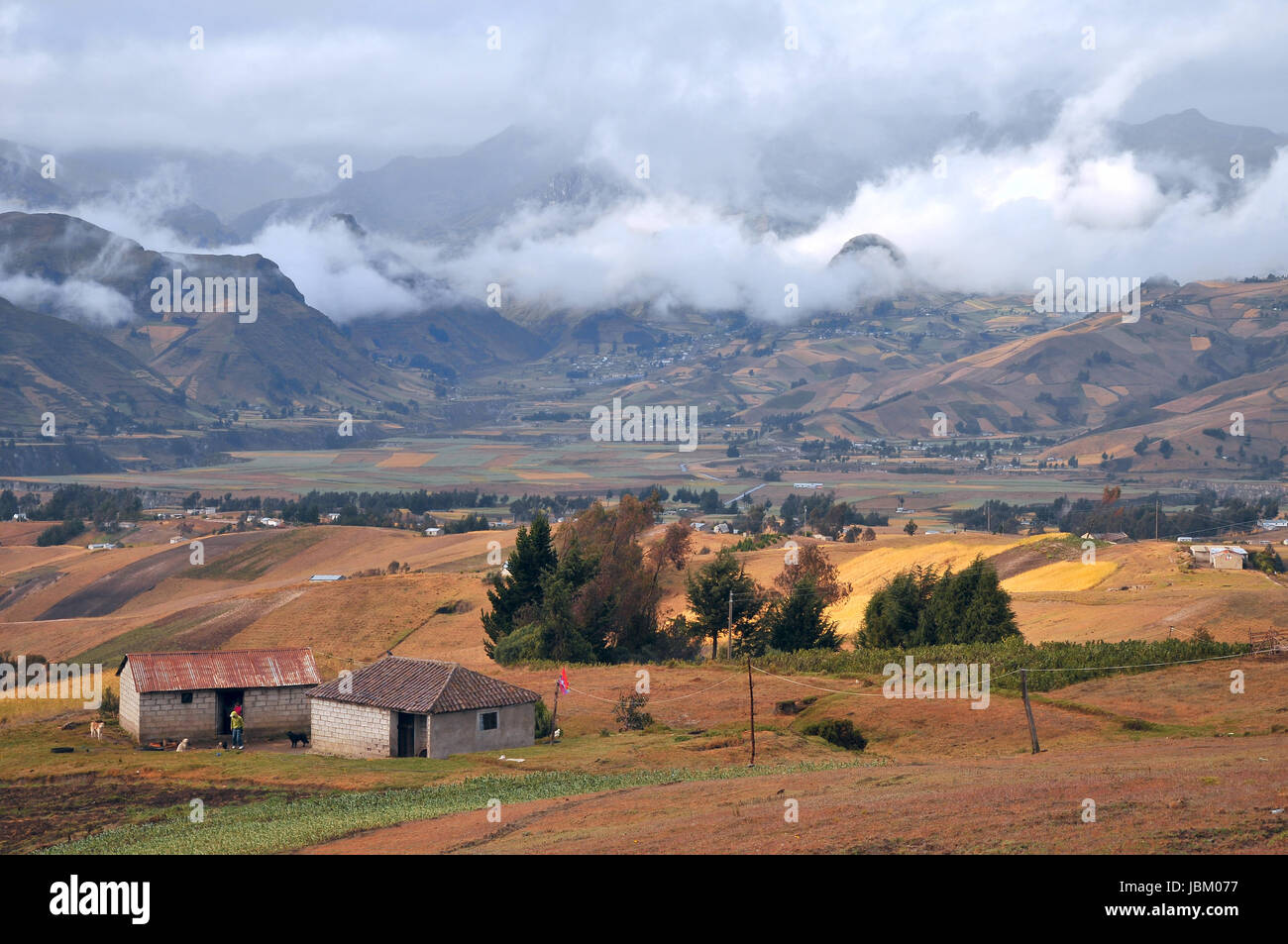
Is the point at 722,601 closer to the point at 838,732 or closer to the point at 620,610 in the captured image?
the point at 620,610

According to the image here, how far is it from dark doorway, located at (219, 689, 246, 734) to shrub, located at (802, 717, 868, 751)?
21675 millimetres

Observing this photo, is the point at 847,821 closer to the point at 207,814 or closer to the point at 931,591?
the point at 207,814

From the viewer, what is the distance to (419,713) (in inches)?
1628

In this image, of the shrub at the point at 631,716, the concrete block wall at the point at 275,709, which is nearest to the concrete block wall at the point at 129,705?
the concrete block wall at the point at 275,709

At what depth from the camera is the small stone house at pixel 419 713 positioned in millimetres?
41875

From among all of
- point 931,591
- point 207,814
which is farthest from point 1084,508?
point 207,814

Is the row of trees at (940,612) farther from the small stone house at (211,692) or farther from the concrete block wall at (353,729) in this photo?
the small stone house at (211,692)

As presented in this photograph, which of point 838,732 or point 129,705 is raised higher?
point 129,705

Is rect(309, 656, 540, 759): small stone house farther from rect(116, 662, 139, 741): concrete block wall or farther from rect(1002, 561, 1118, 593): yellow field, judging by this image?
rect(1002, 561, 1118, 593): yellow field

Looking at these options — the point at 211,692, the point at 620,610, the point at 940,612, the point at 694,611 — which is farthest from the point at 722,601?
the point at 211,692

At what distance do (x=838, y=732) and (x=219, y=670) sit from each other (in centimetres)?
2379

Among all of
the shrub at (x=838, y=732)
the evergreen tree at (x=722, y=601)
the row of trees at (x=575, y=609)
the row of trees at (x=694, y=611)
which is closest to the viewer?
the shrub at (x=838, y=732)
